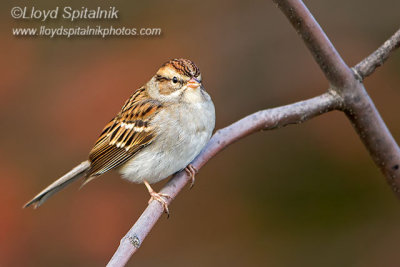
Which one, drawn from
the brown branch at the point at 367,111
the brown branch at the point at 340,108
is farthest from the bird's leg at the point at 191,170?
the brown branch at the point at 367,111

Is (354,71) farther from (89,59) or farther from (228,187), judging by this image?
(89,59)

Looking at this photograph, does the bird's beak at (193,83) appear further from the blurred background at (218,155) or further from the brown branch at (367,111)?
the blurred background at (218,155)

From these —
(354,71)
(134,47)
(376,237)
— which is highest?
(134,47)

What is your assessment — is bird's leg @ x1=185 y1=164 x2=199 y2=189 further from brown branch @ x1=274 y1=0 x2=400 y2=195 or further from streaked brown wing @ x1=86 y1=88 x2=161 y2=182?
brown branch @ x1=274 y1=0 x2=400 y2=195

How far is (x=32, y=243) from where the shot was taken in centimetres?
421

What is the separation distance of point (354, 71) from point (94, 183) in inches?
104

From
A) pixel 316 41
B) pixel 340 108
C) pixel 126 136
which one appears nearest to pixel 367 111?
pixel 340 108

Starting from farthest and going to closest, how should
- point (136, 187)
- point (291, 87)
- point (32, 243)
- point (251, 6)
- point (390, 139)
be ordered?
point (251, 6) < point (291, 87) < point (136, 187) < point (32, 243) < point (390, 139)

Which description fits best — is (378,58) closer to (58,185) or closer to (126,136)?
(126,136)

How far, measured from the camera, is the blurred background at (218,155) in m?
4.33

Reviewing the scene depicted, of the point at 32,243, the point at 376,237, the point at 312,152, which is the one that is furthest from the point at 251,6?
the point at 32,243

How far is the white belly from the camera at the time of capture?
2.76 meters

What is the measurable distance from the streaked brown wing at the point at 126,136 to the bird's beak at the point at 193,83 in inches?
8.5
